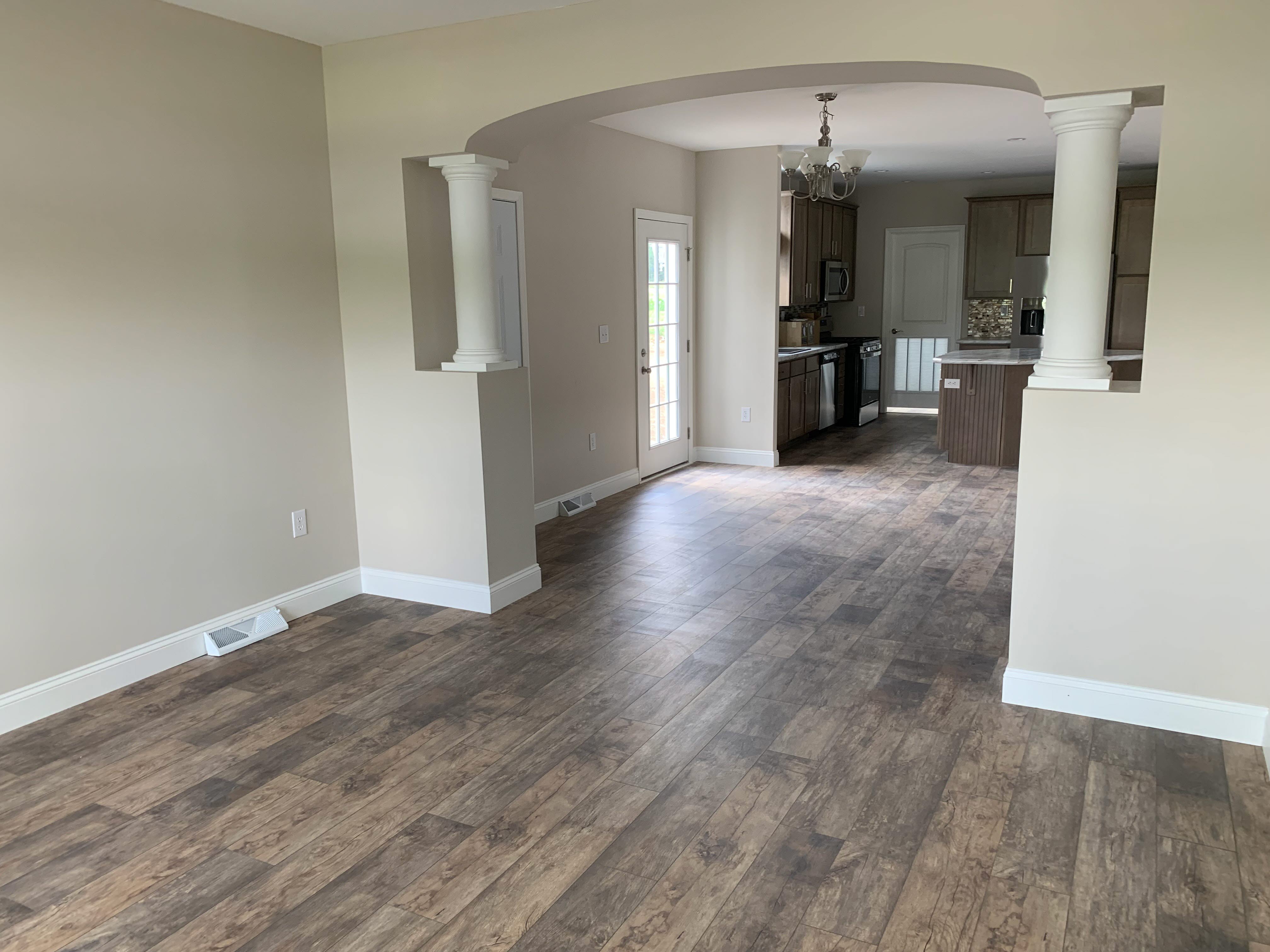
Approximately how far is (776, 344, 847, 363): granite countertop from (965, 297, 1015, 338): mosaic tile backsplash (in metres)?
1.53

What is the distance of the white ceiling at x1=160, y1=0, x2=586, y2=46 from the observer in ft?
11.5

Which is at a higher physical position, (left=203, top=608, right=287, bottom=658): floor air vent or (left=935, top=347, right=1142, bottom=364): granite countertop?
(left=935, top=347, right=1142, bottom=364): granite countertop

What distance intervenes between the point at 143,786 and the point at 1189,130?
3780 millimetres

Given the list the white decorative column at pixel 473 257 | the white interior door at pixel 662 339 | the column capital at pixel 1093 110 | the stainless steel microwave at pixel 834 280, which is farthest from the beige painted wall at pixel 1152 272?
the stainless steel microwave at pixel 834 280

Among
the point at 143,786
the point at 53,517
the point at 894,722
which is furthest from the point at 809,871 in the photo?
the point at 53,517

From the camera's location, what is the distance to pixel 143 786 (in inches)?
111

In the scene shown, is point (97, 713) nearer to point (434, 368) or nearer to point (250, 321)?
point (250, 321)

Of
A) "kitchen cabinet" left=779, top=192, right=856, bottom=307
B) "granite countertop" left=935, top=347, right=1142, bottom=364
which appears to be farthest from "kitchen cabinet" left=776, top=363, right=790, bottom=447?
"granite countertop" left=935, top=347, right=1142, bottom=364

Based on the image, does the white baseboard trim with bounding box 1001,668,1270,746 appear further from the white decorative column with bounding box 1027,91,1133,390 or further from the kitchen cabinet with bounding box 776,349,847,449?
the kitchen cabinet with bounding box 776,349,847,449

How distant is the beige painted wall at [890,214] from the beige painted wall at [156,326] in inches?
300

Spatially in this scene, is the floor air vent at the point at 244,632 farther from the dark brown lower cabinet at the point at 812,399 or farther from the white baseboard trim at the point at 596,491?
the dark brown lower cabinet at the point at 812,399

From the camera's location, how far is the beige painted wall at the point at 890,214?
9.84m

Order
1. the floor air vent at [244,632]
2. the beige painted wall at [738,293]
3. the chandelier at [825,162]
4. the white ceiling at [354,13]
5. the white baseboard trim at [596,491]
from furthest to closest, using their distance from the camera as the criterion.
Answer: the beige painted wall at [738,293]
the white baseboard trim at [596,491]
the chandelier at [825,162]
the floor air vent at [244,632]
the white ceiling at [354,13]

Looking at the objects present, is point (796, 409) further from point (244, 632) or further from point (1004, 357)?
point (244, 632)
